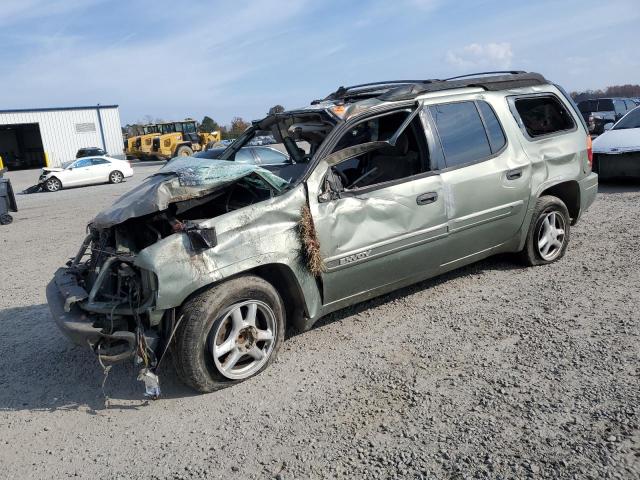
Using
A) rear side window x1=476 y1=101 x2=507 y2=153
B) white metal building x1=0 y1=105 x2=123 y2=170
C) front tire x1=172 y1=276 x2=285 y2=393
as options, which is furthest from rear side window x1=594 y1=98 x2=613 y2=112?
white metal building x1=0 y1=105 x2=123 y2=170

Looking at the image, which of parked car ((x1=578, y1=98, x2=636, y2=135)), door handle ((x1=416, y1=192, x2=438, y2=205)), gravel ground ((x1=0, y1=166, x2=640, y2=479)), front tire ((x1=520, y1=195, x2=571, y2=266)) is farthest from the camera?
parked car ((x1=578, y1=98, x2=636, y2=135))

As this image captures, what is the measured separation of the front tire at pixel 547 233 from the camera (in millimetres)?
5367

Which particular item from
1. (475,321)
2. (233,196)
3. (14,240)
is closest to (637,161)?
(475,321)

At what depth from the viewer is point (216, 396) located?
3.58m

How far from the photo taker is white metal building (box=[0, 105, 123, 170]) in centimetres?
3919

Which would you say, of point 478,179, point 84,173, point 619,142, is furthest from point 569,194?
point 84,173

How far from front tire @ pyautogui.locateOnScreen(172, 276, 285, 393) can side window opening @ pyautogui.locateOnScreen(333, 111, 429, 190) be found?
1298 mm

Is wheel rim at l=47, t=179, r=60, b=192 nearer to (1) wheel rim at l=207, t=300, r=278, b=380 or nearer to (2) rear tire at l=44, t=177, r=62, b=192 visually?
(2) rear tire at l=44, t=177, r=62, b=192

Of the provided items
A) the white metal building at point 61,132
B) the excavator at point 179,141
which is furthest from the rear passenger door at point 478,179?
the white metal building at point 61,132

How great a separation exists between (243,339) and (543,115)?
4.12 metres

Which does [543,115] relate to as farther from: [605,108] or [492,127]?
[605,108]

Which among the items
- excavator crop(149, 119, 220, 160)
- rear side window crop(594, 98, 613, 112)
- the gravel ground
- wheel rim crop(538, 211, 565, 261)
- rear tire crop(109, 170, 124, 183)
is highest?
excavator crop(149, 119, 220, 160)

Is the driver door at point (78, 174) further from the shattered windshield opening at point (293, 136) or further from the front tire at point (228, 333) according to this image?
the front tire at point (228, 333)

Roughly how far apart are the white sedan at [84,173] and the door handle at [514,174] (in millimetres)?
21070
